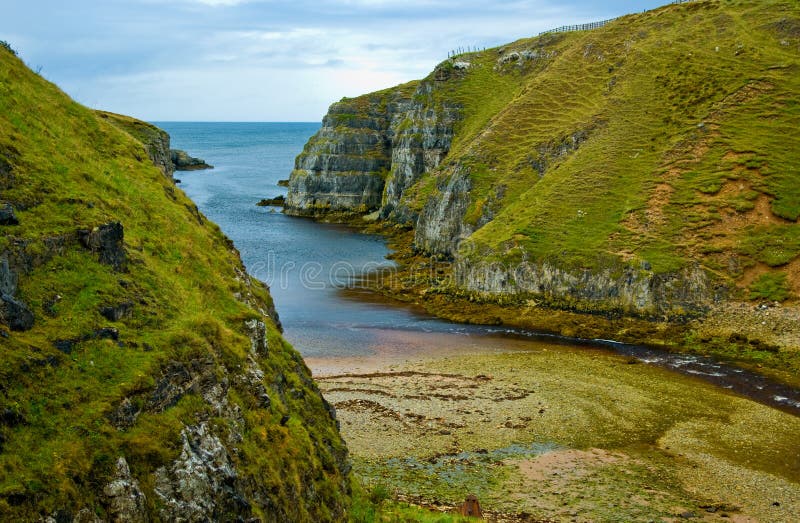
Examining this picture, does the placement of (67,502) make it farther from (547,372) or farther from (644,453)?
(547,372)

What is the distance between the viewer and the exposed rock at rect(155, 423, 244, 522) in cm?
1611

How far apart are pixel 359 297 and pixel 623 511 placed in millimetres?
57185

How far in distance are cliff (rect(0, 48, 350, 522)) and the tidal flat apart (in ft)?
42.1

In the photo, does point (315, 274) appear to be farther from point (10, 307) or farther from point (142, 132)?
point (10, 307)

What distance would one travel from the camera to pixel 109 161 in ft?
97.3

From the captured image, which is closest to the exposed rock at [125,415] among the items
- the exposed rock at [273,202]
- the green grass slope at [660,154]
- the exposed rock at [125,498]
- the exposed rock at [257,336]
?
the exposed rock at [125,498]

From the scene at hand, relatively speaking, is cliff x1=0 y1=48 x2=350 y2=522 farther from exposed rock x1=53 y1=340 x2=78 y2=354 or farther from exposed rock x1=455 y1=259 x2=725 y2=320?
exposed rock x1=455 y1=259 x2=725 y2=320

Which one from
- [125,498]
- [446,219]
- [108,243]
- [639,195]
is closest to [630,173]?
[639,195]

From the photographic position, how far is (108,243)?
2064 centimetres

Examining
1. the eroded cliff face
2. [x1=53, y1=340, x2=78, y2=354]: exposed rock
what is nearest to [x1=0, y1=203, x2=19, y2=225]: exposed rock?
[x1=53, y1=340, x2=78, y2=354]: exposed rock

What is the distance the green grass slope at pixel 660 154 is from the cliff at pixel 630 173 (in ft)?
0.83

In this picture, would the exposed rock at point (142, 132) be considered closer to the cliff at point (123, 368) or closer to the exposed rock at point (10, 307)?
the cliff at point (123, 368)

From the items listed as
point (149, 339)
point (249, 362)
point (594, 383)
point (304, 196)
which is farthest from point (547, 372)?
point (304, 196)

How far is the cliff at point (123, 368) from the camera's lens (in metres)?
14.9
